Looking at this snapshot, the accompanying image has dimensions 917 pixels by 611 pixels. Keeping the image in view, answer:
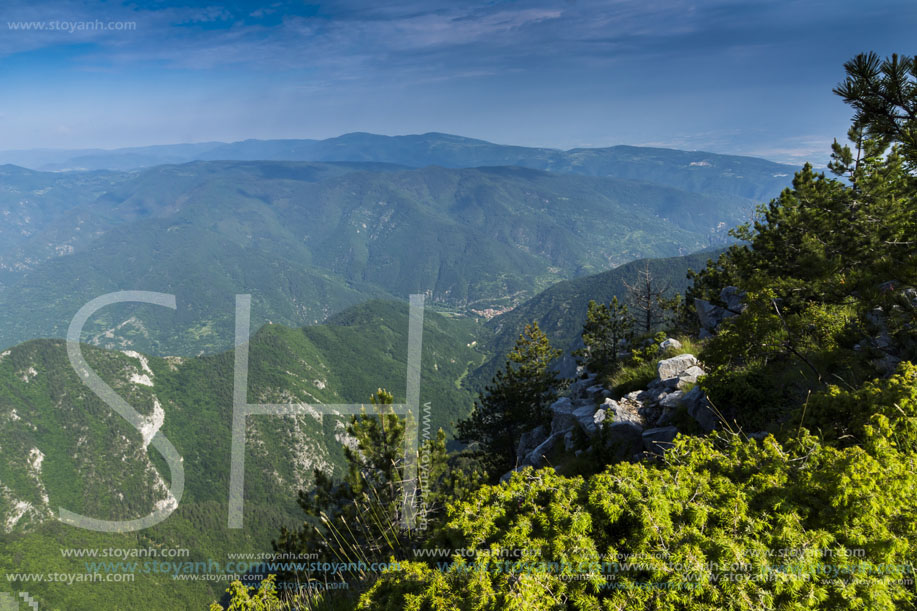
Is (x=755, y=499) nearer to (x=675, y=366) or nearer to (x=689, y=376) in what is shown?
(x=689, y=376)

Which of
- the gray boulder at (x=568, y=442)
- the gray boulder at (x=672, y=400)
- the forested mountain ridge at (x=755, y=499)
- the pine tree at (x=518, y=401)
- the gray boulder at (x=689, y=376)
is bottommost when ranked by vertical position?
the pine tree at (x=518, y=401)

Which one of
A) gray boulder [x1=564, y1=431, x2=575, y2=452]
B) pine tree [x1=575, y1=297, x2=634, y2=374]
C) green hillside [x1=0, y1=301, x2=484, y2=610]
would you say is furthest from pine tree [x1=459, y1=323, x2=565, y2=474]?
green hillside [x1=0, y1=301, x2=484, y2=610]

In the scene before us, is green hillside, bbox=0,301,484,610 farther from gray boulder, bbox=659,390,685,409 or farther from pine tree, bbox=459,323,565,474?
gray boulder, bbox=659,390,685,409

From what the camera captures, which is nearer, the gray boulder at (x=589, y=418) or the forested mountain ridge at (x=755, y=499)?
the forested mountain ridge at (x=755, y=499)

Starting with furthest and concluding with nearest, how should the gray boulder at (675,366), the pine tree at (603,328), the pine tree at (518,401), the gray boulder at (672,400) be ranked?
the pine tree at (603,328) < the pine tree at (518,401) < the gray boulder at (675,366) < the gray boulder at (672,400)

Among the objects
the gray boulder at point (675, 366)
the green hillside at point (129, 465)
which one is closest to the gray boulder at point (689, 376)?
the gray boulder at point (675, 366)

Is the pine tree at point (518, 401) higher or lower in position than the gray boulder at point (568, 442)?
lower

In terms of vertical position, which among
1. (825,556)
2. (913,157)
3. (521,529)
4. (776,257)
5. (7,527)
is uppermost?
(913,157)

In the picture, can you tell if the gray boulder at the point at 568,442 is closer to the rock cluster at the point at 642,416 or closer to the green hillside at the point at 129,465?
the rock cluster at the point at 642,416

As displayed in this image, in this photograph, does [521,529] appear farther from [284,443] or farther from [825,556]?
[284,443]

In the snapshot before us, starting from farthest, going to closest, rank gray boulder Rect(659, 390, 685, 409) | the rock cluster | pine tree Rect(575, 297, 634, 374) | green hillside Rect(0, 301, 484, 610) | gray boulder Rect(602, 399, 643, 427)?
green hillside Rect(0, 301, 484, 610) → pine tree Rect(575, 297, 634, 374) → gray boulder Rect(602, 399, 643, 427) → gray boulder Rect(659, 390, 685, 409) → the rock cluster

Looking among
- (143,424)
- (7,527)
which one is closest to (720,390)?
(7,527)
